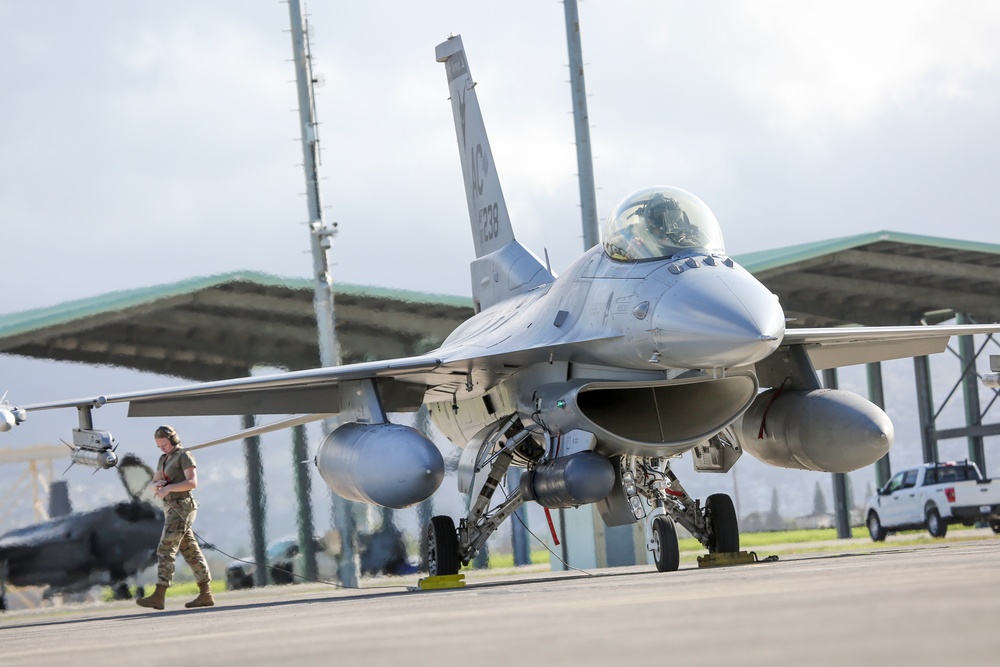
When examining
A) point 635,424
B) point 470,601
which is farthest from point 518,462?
point 470,601

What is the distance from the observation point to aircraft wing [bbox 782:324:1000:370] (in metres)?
11.4

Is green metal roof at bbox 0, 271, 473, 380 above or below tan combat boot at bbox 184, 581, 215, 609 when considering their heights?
above

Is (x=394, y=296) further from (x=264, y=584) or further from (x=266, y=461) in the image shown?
(x=264, y=584)

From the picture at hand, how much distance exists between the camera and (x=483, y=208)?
47.3ft

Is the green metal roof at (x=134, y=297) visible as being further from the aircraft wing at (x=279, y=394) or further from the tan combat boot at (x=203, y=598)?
the tan combat boot at (x=203, y=598)

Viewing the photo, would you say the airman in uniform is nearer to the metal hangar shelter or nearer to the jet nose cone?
the jet nose cone

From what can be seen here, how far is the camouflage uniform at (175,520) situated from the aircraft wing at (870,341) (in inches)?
200

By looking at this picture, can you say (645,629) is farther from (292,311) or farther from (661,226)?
(292,311)

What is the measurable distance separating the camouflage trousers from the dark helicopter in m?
5.50

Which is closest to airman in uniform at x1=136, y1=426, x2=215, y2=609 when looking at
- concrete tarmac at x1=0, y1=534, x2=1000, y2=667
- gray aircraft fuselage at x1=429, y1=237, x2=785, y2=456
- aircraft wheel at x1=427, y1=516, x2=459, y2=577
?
aircraft wheel at x1=427, y1=516, x2=459, y2=577

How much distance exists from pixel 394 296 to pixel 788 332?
7956 millimetres

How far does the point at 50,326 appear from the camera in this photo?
16625 mm

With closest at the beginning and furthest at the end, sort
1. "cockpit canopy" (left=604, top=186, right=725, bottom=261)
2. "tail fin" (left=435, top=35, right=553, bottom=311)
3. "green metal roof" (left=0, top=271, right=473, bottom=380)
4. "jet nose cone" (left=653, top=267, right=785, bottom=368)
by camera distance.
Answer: "jet nose cone" (left=653, top=267, right=785, bottom=368)
"cockpit canopy" (left=604, top=186, right=725, bottom=261)
"tail fin" (left=435, top=35, right=553, bottom=311)
"green metal roof" (left=0, top=271, right=473, bottom=380)

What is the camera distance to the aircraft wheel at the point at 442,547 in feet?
36.6
